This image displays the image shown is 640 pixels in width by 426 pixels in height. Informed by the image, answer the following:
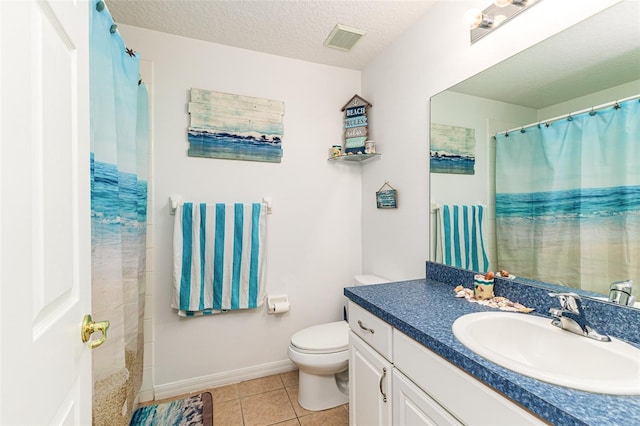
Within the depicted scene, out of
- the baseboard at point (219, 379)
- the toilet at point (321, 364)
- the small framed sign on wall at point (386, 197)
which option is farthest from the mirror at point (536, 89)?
the baseboard at point (219, 379)

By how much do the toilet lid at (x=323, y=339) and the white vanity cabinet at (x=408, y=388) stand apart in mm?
316

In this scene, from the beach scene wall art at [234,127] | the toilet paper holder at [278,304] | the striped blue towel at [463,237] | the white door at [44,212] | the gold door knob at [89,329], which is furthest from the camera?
the toilet paper holder at [278,304]

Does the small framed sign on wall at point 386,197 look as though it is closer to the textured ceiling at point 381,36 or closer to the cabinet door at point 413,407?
the textured ceiling at point 381,36

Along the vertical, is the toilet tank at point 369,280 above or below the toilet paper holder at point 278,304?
above

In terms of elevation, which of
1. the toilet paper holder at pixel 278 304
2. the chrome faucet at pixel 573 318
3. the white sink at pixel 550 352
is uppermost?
the chrome faucet at pixel 573 318

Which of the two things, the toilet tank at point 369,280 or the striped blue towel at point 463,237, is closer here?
the striped blue towel at point 463,237

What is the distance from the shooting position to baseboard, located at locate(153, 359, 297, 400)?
6.16ft

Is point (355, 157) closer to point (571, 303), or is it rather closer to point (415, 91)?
point (415, 91)

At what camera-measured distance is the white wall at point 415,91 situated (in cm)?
120

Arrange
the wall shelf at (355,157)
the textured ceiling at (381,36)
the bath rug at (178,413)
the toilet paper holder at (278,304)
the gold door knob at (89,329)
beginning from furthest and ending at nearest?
the wall shelf at (355,157) → the toilet paper holder at (278,304) → the bath rug at (178,413) → the textured ceiling at (381,36) → the gold door knob at (89,329)

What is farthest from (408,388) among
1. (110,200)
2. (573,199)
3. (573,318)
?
(110,200)

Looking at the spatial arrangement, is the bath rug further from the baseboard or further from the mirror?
the mirror

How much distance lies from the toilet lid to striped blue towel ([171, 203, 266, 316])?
1.40 ft

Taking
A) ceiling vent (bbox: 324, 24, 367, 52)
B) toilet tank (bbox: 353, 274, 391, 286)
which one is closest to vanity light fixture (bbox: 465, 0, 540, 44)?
ceiling vent (bbox: 324, 24, 367, 52)
